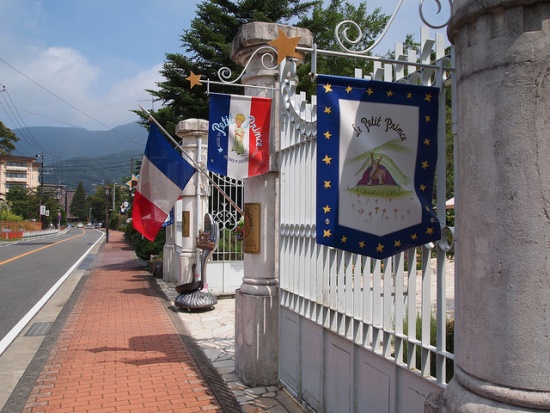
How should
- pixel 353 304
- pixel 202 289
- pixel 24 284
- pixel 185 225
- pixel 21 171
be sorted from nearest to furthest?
1. pixel 353 304
2. pixel 202 289
3. pixel 185 225
4. pixel 24 284
5. pixel 21 171

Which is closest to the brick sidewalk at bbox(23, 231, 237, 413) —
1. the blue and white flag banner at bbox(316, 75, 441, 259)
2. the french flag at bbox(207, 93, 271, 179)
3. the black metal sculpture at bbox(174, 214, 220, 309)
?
the black metal sculpture at bbox(174, 214, 220, 309)

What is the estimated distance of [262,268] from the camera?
5660 millimetres

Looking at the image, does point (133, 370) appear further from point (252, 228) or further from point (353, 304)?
point (353, 304)

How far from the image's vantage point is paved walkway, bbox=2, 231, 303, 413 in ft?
16.6

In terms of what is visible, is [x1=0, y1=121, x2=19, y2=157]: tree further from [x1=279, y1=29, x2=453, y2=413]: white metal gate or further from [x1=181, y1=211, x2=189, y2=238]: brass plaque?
[x1=279, y1=29, x2=453, y2=413]: white metal gate

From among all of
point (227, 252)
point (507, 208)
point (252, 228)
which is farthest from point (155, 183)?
point (507, 208)

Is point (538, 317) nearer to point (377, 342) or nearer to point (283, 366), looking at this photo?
point (377, 342)

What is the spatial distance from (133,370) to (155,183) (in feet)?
8.29

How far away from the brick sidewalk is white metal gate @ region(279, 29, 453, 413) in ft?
3.85

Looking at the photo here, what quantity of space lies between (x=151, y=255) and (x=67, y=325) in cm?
1016

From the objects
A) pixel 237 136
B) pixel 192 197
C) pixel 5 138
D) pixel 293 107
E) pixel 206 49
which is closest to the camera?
pixel 293 107

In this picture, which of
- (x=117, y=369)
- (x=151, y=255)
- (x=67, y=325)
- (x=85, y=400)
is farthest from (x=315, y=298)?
(x=151, y=255)

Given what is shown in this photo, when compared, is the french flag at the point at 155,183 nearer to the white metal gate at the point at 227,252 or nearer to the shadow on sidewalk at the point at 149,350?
the shadow on sidewalk at the point at 149,350

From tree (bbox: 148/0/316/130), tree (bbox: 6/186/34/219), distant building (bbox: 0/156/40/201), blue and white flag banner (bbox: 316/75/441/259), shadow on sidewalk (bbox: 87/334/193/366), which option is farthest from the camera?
distant building (bbox: 0/156/40/201)
